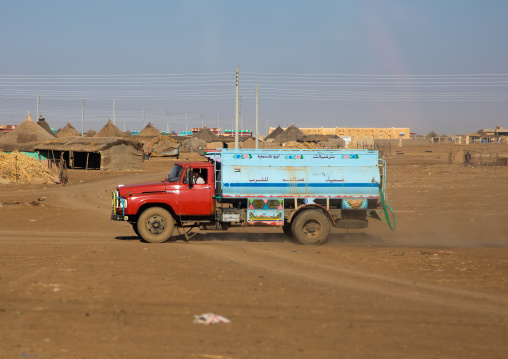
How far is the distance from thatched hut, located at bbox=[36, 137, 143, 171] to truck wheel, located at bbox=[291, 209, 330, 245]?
43.0 metres

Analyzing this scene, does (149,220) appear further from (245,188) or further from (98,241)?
(245,188)

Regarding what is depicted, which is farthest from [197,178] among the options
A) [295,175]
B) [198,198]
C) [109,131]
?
[109,131]

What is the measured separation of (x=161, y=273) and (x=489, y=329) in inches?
253

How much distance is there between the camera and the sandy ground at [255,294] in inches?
297

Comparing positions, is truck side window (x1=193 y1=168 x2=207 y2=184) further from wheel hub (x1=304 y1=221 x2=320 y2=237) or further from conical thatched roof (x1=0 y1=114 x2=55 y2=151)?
conical thatched roof (x1=0 y1=114 x2=55 y2=151)

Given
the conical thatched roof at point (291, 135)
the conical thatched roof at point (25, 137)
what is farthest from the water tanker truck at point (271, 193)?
the conical thatched roof at point (291, 135)

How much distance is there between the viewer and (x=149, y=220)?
687 inches

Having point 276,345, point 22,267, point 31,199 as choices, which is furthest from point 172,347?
point 31,199

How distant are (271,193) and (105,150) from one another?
4299cm

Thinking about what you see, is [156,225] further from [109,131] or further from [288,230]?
[109,131]

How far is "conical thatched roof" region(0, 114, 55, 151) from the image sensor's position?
217 ft

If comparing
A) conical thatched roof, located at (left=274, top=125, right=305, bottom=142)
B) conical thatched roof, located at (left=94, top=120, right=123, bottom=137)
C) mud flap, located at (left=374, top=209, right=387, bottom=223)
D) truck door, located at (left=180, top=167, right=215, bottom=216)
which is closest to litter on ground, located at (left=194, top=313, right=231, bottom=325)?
truck door, located at (left=180, top=167, right=215, bottom=216)

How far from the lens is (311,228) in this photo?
1766cm

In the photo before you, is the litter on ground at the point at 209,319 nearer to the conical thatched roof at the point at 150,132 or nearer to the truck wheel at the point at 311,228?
the truck wheel at the point at 311,228
